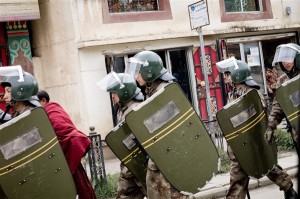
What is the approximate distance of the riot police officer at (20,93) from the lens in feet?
13.6

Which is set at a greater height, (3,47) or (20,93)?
(3,47)

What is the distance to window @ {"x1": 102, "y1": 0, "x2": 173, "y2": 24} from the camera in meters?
11.0

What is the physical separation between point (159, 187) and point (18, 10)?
23.5 ft

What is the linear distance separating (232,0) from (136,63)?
953 cm

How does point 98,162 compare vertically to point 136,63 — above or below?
below

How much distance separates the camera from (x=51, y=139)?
3945 millimetres

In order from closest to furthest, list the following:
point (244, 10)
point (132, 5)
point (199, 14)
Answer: point (199, 14)
point (132, 5)
point (244, 10)

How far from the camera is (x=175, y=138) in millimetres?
4074

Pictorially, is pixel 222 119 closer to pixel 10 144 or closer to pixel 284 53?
pixel 284 53

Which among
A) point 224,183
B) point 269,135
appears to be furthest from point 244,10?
point 269,135

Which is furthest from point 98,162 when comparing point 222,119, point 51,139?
point 51,139

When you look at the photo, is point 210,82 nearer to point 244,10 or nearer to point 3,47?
point 244,10

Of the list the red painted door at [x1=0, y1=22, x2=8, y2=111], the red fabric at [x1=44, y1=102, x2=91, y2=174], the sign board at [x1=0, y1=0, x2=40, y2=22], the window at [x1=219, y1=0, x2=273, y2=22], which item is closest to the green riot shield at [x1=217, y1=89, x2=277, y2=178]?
the red fabric at [x1=44, y1=102, x2=91, y2=174]

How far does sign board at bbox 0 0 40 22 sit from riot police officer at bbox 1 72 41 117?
627 centimetres
